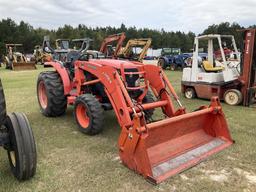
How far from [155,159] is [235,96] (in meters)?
4.56

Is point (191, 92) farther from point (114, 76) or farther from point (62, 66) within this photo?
point (114, 76)

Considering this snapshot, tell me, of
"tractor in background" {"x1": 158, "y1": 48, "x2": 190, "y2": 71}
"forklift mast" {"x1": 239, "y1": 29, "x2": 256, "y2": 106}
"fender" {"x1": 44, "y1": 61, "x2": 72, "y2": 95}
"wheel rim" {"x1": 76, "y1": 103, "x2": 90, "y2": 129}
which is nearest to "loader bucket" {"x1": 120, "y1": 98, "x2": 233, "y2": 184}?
"wheel rim" {"x1": 76, "y1": 103, "x2": 90, "y2": 129}

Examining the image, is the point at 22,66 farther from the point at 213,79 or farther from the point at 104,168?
the point at 104,168

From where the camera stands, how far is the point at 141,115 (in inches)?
140

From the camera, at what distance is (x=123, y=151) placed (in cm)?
362

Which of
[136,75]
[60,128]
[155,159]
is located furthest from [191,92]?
[155,159]

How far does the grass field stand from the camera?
322 centimetres

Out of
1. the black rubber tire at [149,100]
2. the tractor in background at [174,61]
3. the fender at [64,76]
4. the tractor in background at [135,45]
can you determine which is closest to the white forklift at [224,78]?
the black rubber tire at [149,100]

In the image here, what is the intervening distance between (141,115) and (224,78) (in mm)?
5006

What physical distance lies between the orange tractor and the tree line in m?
36.2

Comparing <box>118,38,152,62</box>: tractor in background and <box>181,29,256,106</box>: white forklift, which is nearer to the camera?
<box>181,29,256,106</box>: white forklift

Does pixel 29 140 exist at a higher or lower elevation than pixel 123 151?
higher

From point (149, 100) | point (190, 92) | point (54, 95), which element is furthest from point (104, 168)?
point (190, 92)

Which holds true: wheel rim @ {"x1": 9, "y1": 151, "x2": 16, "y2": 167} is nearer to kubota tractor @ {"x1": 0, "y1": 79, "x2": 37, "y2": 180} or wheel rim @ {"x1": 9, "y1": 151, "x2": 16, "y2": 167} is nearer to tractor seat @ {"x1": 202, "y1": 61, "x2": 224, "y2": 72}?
kubota tractor @ {"x1": 0, "y1": 79, "x2": 37, "y2": 180}
